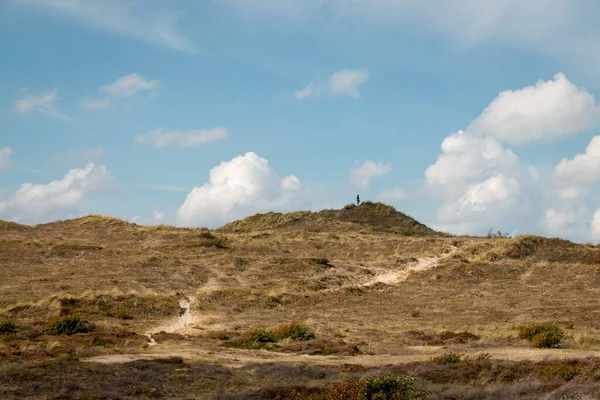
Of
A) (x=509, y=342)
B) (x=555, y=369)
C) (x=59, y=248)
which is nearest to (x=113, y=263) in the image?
(x=59, y=248)

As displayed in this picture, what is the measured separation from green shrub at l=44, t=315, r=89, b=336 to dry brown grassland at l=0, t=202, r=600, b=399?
35cm

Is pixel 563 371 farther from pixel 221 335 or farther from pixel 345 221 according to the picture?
pixel 345 221

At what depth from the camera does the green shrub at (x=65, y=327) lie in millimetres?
35500

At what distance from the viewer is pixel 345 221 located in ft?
329

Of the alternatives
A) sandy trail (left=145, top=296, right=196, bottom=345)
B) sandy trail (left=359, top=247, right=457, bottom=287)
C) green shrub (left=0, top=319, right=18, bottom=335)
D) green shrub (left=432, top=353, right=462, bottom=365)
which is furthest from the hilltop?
green shrub (left=432, top=353, right=462, bottom=365)

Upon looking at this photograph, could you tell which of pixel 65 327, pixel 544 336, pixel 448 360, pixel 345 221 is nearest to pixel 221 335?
pixel 65 327

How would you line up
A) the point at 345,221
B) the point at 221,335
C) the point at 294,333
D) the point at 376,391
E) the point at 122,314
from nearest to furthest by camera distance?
the point at 376,391 → the point at 294,333 → the point at 221,335 → the point at 122,314 → the point at 345,221

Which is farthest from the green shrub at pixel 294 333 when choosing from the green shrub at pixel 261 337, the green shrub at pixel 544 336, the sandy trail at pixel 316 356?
the green shrub at pixel 544 336

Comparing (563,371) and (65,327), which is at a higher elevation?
(65,327)

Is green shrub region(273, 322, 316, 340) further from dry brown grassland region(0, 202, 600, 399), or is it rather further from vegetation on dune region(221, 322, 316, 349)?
dry brown grassland region(0, 202, 600, 399)

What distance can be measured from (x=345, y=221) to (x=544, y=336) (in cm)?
6745

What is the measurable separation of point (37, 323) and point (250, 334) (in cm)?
→ 1391

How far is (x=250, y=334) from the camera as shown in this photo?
36.2 m

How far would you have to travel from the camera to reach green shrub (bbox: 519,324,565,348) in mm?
32938
